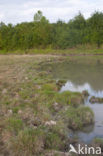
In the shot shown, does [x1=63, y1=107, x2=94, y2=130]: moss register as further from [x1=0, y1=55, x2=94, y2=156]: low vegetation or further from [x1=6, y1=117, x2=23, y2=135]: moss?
[x1=6, y1=117, x2=23, y2=135]: moss

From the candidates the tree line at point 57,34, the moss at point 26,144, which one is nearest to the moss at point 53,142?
the moss at point 26,144

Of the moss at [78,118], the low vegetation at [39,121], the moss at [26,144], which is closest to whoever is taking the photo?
the moss at [26,144]

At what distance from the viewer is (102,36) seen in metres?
46.1

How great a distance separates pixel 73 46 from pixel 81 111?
44.0 meters

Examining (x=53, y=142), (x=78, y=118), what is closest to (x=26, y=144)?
(x=53, y=142)

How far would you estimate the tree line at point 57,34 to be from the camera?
159ft

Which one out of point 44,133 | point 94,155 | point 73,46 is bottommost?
point 94,155

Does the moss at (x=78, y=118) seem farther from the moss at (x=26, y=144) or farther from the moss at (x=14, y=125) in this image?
the moss at (x=26, y=144)

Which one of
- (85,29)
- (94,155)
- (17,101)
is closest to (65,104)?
(17,101)

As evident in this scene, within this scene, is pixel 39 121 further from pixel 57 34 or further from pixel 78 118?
pixel 57 34

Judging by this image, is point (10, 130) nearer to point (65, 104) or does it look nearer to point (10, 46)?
point (65, 104)

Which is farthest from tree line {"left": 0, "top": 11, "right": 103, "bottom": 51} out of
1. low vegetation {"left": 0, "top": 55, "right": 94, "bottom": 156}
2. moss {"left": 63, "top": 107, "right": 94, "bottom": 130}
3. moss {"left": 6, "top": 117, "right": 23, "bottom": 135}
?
moss {"left": 6, "top": 117, "right": 23, "bottom": 135}

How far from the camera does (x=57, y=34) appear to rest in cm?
5275

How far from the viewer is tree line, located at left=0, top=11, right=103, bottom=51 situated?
159 ft
